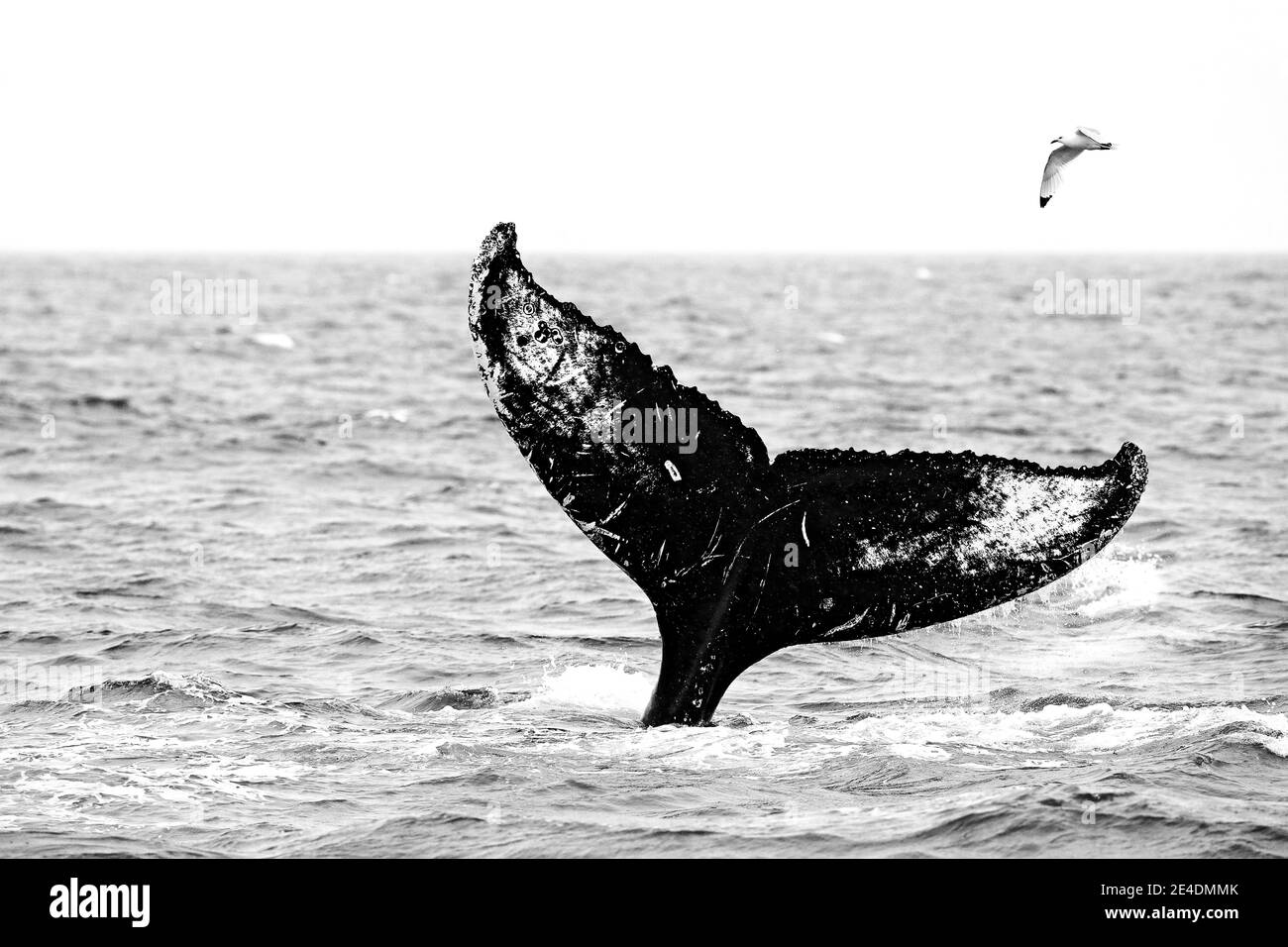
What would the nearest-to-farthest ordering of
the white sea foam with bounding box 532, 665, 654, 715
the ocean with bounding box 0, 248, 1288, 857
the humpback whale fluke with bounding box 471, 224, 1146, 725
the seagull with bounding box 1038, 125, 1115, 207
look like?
the humpback whale fluke with bounding box 471, 224, 1146, 725
the ocean with bounding box 0, 248, 1288, 857
the white sea foam with bounding box 532, 665, 654, 715
the seagull with bounding box 1038, 125, 1115, 207

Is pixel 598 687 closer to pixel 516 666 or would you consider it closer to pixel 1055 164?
pixel 516 666

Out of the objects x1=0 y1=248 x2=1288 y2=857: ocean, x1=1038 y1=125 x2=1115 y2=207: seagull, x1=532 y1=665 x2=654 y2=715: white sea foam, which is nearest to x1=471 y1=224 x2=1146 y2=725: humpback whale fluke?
x1=0 y1=248 x2=1288 y2=857: ocean

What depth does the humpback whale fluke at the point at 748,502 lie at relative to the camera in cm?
Answer: 686

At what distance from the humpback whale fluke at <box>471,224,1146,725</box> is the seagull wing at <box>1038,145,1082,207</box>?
4801 mm

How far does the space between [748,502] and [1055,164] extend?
18.6ft

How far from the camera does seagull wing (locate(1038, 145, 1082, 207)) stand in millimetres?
11570

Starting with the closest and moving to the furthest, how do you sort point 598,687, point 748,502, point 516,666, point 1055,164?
1. point 748,502
2. point 598,687
3. point 516,666
4. point 1055,164

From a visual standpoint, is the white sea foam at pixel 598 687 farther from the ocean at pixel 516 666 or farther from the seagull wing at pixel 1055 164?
the seagull wing at pixel 1055 164

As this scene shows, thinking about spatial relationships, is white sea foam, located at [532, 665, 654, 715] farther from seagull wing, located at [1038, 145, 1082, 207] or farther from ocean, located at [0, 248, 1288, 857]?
seagull wing, located at [1038, 145, 1082, 207]

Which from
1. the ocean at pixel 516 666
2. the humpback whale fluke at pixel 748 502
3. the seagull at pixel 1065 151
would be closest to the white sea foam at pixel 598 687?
the ocean at pixel 516 666

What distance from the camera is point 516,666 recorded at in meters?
11.2

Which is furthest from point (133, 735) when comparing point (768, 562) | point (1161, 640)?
point (1161, 640)

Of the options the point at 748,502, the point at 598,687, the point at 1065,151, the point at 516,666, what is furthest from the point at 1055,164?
the point at 748,502
